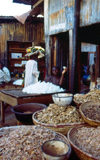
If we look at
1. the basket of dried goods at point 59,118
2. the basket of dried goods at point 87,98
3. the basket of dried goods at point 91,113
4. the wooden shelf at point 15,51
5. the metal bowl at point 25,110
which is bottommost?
the metal bowl at point 25,110

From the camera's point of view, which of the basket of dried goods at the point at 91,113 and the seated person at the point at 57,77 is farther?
the seated person at the point at 57,77

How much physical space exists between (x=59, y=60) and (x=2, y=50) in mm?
4722

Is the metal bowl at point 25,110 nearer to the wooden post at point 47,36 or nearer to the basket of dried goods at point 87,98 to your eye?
the basket of dried goods at point 87,98

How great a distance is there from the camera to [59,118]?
80.9 inches

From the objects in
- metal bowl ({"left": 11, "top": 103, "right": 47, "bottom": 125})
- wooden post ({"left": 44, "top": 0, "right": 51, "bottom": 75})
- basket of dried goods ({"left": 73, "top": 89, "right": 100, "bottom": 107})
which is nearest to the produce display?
basket of dried goods ({"left": 73, "top": 89, "right": 100, "bottom": 107})

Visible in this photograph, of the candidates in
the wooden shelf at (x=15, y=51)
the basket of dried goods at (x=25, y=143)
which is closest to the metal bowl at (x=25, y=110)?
the basket of dried goods at (x=25, y=143)

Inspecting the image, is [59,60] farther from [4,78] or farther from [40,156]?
[40,156]

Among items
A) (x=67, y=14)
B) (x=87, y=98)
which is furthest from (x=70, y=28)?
(x=87, y=98)

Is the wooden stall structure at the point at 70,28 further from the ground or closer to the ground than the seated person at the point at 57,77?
further from the ground

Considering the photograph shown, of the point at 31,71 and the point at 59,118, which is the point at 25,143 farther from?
the point at 31,71

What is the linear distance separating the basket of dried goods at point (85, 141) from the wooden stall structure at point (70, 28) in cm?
248

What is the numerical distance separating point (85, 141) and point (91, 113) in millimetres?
492

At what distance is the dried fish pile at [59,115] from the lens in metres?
2.02

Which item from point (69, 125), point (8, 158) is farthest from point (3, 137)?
point (69, 125)
